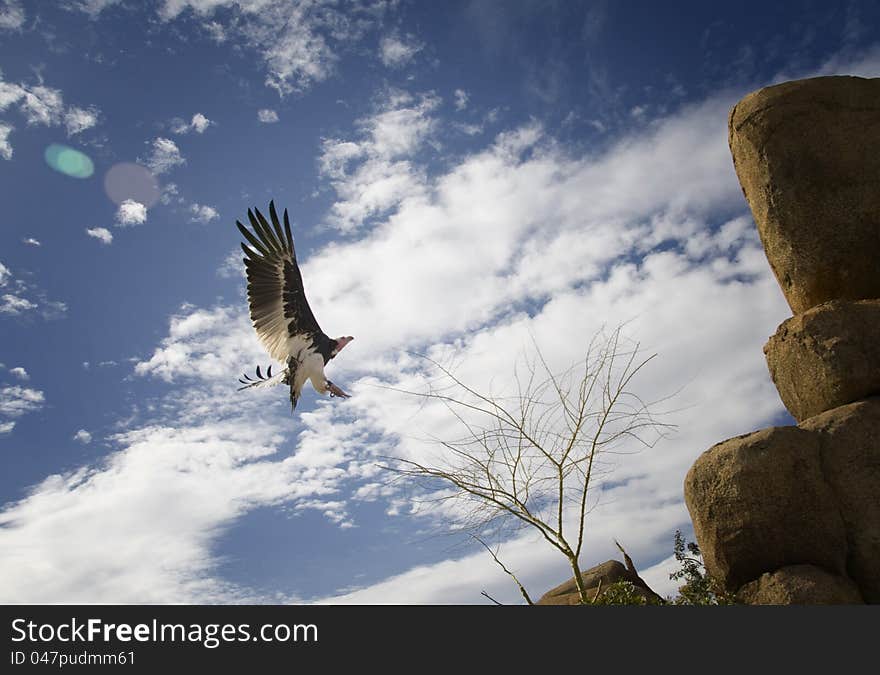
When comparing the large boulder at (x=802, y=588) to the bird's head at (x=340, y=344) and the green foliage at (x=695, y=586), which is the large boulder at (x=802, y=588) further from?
the bird's head at (x=340, y=344)

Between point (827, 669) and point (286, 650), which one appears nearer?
point (286, 650)

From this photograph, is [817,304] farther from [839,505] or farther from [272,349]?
[272,349]

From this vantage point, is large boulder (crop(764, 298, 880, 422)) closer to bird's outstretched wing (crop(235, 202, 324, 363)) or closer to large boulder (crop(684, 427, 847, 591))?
large boulder (crop(684, 427, 847, 591))

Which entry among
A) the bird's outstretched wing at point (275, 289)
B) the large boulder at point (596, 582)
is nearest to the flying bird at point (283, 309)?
the bird's outstretched wing at point (275, 289)

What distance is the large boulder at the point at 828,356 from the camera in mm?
7852

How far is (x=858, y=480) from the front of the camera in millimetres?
7363

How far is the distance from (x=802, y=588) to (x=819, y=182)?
5240 mm

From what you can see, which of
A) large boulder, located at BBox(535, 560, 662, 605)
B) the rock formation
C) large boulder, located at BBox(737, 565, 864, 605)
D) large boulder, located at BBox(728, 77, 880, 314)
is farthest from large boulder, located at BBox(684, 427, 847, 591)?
large boulder, located at BBox(535, 560, 662, 605)

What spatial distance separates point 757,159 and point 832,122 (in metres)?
1.02

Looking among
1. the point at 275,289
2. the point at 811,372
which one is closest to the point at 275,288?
the point at 275,289

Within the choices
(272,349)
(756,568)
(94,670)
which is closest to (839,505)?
(756,568)

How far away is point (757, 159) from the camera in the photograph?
364 inches

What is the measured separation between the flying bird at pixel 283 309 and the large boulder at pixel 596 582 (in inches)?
212

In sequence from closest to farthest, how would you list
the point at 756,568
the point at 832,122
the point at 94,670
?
the point at 94,670
the point at 756,568
the point at 832,122
